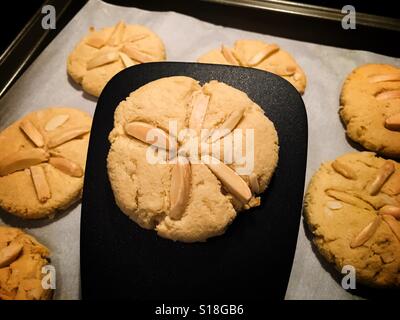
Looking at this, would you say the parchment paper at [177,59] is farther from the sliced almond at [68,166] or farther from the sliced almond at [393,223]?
the sliced almond at [393,223]

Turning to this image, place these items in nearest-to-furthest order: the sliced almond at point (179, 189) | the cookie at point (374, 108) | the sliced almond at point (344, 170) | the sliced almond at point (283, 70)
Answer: the sliced almond at point (179, 189) < the sliced almond at point (344, 170) < the cookie at point (374, 108) < the sliced almond at point (283, 70)

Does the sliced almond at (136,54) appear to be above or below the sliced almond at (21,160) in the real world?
above

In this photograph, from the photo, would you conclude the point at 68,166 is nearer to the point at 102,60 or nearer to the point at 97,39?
the point at 102,60

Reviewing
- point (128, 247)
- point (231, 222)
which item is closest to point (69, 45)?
point (128, 247)

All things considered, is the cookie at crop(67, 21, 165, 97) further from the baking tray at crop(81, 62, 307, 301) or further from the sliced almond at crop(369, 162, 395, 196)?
A: the sliced almond at crop(369, 162, 395, 196)

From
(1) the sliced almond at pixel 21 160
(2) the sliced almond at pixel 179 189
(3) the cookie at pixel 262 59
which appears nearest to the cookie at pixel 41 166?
(1) the sliced almond at pixel 21 160
